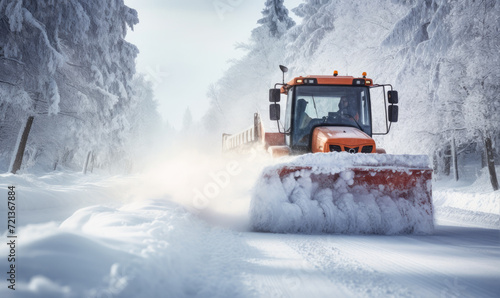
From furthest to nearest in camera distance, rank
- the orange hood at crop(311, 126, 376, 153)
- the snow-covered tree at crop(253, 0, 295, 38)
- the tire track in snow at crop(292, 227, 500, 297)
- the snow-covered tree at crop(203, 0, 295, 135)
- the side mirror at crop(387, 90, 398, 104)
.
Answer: the snow-covered tree at crop(253, 0, 295, 38), the snow-covered tree at crop(203, 0, 295, 135), the side mirror at crop(387, 90, 398, 104), the orange hood at crop(311, 126, 376, 153), the tire track in snow at crop(292, 227, 500, 297)

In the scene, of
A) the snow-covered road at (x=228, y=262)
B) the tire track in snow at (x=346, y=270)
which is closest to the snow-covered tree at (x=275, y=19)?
the snow-covered road at (x=228, y=262)

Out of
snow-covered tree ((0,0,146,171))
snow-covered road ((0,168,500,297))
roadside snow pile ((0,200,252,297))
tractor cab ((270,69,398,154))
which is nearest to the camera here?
roadside snow pile ((0,200,252,297))

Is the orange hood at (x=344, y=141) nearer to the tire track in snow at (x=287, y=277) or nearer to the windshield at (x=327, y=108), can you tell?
the windshield at (x=327, y=108)

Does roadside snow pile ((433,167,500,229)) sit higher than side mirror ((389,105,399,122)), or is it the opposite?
side mirror ((389,105,399,122))

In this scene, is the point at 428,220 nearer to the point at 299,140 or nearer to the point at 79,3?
the point at 299,140

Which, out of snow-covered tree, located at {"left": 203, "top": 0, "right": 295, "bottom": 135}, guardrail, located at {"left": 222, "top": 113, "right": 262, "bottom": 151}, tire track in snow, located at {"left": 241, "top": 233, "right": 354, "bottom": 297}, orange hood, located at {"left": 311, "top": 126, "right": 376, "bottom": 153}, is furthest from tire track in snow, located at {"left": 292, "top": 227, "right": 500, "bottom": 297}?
snow-covered tree, located at {"left": 203, "top": 0, "right": 295, "bottom": 135}

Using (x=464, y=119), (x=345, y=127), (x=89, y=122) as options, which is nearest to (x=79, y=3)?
(x=89, y=122)

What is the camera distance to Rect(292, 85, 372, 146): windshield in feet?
19.3

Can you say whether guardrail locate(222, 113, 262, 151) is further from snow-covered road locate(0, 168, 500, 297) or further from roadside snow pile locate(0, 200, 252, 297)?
roadside snow pile locate(0, 200, 252, 297)

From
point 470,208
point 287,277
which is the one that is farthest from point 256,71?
point 287,277

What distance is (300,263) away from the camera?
8.70ft

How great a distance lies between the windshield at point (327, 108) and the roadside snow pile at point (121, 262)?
132 inches

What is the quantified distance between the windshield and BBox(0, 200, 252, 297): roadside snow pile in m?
3.35

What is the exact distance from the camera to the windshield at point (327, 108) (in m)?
5.89
